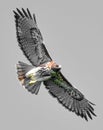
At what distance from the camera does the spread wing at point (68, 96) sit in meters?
23.1

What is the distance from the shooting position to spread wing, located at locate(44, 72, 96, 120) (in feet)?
75.7

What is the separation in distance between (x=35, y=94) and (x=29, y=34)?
231cm

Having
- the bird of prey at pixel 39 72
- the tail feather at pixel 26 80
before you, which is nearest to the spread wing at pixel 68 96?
the bird of prey at pixel 39 72

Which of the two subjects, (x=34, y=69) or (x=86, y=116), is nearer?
(x=34, y=69)

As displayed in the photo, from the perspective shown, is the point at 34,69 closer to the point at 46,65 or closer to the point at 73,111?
the point at 46,65

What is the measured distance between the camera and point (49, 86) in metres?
23.0

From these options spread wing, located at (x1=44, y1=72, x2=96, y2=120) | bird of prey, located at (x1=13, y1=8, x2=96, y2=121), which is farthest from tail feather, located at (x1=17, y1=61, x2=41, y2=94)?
spread wing, located at (x1=44, y1=72, x2=96, y2=120)

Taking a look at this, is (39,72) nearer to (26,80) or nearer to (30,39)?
(26,80)

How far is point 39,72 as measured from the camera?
73.0 feet

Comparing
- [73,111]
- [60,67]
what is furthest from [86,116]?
[60,67]

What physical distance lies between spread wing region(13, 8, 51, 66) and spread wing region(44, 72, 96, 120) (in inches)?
29.5

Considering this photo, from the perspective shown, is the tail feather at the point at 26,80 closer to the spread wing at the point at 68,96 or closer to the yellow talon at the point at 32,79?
the yellow talon at the point at 32,79

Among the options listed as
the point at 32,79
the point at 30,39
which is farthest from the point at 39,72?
the point at 30,39

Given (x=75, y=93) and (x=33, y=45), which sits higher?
(x=33, y=45)
